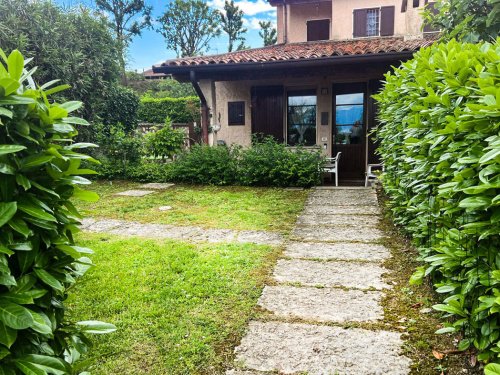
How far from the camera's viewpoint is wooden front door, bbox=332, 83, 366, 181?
914cm

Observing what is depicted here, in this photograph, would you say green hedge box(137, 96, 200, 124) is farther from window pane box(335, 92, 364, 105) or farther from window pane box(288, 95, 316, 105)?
window pane box(335, 92, 364, 105)

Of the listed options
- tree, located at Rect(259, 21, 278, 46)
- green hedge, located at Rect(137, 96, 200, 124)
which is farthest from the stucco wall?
tree, located at Rect(259, 21, 278, 46)

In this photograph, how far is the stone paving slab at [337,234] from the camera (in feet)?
13.5

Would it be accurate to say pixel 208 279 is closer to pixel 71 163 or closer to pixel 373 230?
pixel 71 163

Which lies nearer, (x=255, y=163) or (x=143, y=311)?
(x=143, y=311)

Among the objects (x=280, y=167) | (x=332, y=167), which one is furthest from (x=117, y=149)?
(x=332, y=167)

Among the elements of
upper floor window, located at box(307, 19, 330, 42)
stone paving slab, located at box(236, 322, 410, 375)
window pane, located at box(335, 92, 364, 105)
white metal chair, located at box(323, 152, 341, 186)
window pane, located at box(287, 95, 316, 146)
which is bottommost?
stone paving slab, located at box(236, 322, 410, 375)

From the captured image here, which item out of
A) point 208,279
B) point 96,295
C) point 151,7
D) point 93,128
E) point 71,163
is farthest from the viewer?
point 151,7

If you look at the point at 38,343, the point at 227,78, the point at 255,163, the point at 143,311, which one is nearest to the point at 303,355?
the point at 143,311

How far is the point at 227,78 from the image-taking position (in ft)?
28.2

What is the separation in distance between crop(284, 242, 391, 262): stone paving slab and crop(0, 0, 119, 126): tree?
6.97 metres

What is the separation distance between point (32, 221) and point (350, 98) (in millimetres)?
8908

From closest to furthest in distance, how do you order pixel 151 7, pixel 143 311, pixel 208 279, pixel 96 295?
pixel 143 311 < pixel 96 295 < pixel 208 279 < pixel 151 7

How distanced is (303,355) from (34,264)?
4.80ft
